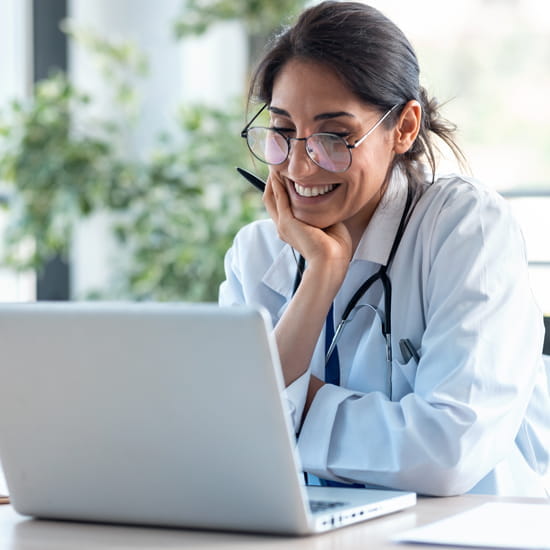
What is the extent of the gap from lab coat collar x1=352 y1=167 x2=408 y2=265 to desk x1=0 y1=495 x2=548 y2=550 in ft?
1.81

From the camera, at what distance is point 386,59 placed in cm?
160

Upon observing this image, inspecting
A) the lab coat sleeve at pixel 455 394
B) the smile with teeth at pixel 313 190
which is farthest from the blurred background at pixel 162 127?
the lab coat sleeve at pixel 455 394

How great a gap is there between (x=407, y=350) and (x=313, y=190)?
33 centimetres

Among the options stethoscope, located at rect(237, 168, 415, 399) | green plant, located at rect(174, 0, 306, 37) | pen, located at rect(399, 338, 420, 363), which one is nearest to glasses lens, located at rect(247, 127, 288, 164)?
stethoscope, located at rect(237, 168, 415, 399)

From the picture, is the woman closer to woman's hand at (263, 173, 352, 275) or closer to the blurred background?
woman's hand at (263, 173, 352, 275)

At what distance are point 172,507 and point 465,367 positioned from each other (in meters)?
0.49

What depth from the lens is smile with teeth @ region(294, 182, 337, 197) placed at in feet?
5.48

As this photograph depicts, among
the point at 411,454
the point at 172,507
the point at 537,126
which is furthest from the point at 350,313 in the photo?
the point at 537,126

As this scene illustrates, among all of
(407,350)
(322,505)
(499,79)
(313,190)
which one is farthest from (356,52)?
(499,79)

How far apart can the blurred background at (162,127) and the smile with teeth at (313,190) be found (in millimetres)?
1501

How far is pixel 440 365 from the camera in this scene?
140 cm

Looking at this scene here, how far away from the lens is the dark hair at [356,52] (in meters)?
1.57

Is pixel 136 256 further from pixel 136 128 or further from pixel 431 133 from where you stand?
pixel 431 133

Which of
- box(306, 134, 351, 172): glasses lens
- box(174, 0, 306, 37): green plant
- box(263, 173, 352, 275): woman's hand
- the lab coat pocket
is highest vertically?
box(174, 0, 306, 37): green plant
